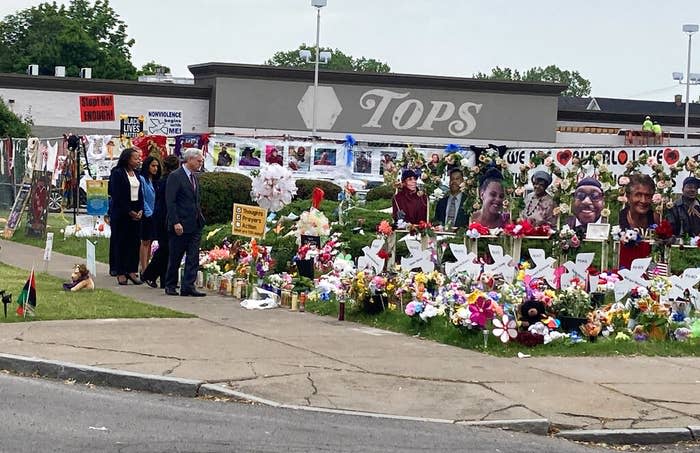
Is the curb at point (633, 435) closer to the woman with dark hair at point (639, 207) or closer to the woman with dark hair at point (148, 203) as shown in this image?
the woman with dark hair at point (639, 207)

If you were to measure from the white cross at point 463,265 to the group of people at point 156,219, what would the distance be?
134 inches

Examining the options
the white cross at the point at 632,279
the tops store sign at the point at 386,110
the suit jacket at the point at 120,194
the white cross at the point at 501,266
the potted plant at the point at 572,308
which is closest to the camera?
the potted plant at the point at 572,308

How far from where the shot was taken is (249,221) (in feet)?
54.1

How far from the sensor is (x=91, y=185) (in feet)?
73.2

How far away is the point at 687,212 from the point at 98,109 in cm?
2795

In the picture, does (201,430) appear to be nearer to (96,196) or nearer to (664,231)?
(664,231)

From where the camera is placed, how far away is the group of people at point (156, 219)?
15.1 metres

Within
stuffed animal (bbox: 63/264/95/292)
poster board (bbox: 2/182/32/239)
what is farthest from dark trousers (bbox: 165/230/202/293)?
poster board (bbox: 2/182/32/239)

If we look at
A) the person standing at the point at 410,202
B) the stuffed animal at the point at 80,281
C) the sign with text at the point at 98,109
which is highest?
the sign with text at the point at 98,109

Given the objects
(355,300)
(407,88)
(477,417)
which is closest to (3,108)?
(407,88)

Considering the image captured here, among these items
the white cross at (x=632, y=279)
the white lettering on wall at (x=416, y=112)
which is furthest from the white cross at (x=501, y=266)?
the white lettering on wall at (x=416, y=112)

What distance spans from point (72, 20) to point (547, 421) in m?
88.4

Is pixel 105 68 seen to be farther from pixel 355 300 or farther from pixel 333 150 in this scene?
pixel 355 300

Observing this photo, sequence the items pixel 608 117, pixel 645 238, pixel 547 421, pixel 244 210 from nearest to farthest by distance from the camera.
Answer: pixel 547 421, pixel 645 238, pixel 244 210, pixel 608 117
